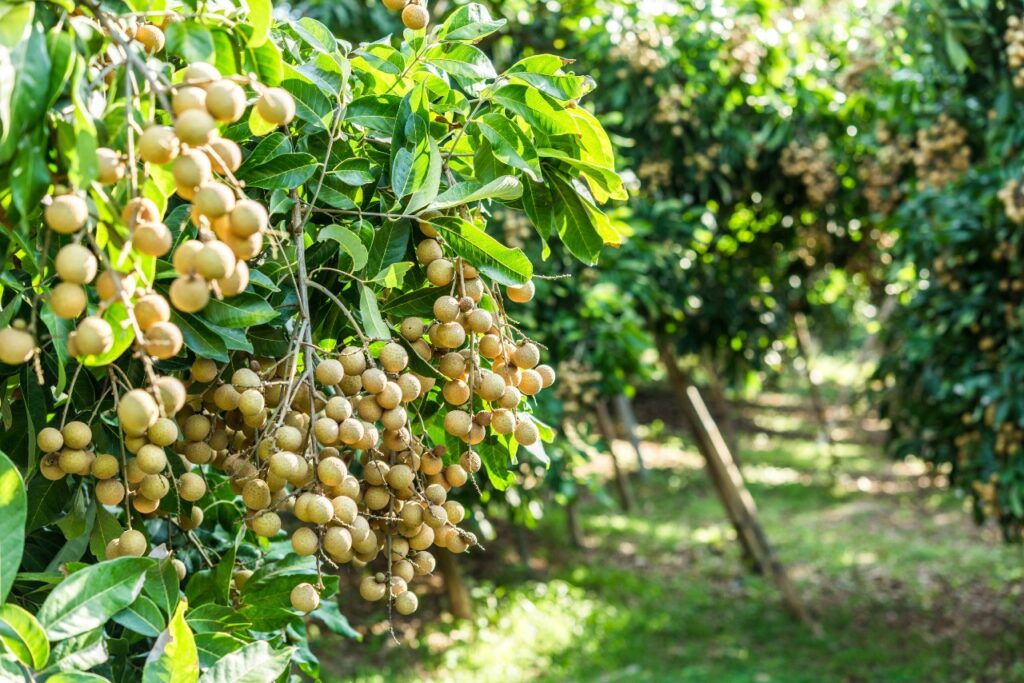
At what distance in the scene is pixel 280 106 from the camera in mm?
741

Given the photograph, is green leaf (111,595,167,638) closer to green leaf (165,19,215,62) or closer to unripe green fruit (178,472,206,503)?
unripe green fruit (178,472,206,503)

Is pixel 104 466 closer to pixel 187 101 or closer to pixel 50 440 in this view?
pixel 50 440

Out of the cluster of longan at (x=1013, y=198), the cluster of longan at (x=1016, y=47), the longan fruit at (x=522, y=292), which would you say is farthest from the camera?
the cluster of longan at (x=1013, y=198)

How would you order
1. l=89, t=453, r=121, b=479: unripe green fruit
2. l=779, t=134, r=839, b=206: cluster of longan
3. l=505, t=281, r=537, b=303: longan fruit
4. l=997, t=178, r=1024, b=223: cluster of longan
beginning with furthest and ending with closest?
l=779, t=134, r=839, b=206: cluster of longan, l=997, t=178, r=1024, b=223: cluster of longan, l=505, t=281, r=537, b=303: longan fruit, l=89, t=453, r=121, b=479: unripe green fruit

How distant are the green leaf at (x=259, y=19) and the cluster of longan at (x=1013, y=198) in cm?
298

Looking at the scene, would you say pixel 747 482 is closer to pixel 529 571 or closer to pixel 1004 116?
pixel 529 571

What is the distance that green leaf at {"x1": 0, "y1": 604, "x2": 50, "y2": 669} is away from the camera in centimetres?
78

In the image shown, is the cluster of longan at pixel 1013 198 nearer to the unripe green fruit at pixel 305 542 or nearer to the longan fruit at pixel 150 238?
the unripe green fruit at pixel 305 542

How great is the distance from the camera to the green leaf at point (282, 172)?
94 centimetres

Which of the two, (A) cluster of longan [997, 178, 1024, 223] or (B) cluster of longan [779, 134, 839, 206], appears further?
(B) cluster of longan [779, 134, 839, 206]

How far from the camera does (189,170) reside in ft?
2.18

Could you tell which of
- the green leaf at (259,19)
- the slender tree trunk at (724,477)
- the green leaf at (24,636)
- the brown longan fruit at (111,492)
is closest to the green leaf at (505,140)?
the green leaf at (259,19)

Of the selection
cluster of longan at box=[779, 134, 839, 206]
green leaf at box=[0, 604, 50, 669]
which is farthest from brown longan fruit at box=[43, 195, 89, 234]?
cluster of longan at box=[779, 134, 839, 206]

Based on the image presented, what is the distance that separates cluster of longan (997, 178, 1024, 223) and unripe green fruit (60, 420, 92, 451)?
306cm
